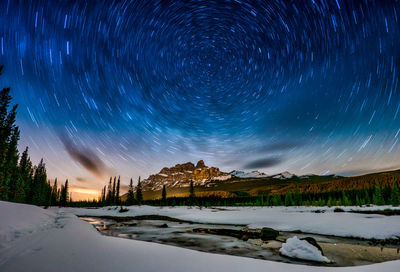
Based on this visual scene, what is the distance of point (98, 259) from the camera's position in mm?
5867

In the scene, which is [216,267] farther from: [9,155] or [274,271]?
[9,155]

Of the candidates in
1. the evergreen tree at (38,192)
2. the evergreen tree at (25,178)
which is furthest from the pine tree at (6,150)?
the evergreen tree at (38,192)

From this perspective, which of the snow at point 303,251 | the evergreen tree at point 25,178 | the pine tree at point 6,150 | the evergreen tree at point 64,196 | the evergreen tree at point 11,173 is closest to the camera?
the snow at point 303,251

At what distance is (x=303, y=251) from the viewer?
9.28m

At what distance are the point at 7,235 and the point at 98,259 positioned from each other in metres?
5.61

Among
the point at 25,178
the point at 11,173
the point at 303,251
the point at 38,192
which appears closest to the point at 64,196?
the point at 38,192

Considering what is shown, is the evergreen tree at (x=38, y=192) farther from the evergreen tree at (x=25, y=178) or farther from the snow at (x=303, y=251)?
the snow at (x=303, y=251)

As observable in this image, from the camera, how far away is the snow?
901cm

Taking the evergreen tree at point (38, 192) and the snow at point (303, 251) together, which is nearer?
the snow at point (303, 251)

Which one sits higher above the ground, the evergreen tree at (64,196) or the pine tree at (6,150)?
the pine tree at (6,150)

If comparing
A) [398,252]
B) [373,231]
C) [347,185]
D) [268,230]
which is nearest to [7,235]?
[268,230]

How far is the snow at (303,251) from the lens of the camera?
29.6ft

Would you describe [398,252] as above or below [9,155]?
below

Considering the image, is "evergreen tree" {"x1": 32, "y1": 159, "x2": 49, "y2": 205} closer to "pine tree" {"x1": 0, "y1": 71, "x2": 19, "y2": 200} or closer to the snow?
"pine tree" {"x1": 0, "y1": 71, "x2": 19, "y2": 200}
